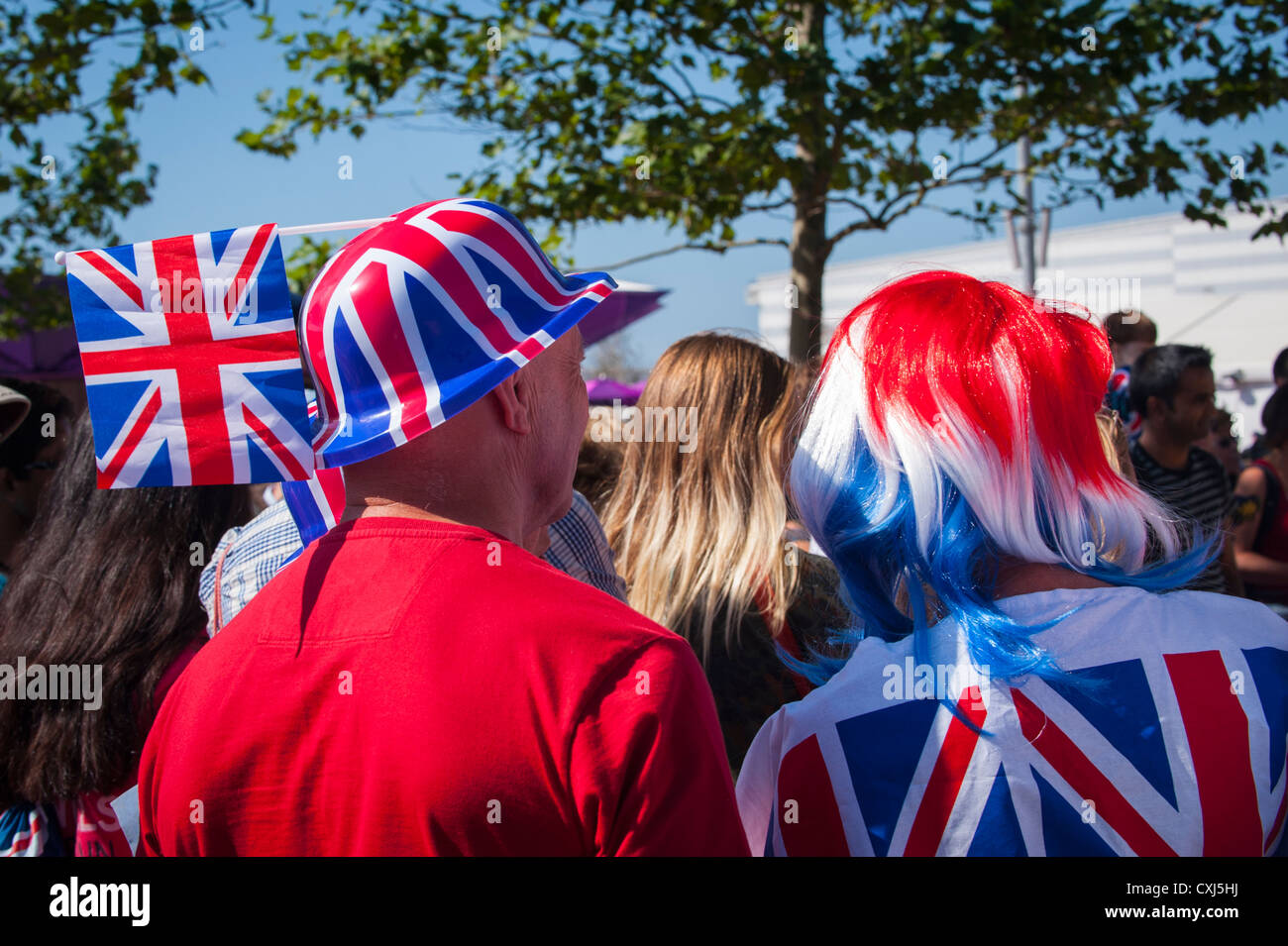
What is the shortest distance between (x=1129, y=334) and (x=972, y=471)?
435cm

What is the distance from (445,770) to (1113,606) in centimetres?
80

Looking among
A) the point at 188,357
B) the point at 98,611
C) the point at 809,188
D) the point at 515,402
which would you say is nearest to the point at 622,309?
the point at 809,188

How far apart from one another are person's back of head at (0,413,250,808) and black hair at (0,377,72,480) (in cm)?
54

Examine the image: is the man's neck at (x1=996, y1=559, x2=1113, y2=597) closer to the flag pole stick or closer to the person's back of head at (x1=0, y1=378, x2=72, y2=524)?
the flag pole stick

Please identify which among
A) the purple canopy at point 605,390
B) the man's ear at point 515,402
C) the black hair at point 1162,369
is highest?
the man's ear at point 515,402

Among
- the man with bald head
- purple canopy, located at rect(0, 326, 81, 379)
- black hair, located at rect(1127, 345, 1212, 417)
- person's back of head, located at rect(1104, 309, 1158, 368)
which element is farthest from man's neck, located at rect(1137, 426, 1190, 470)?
purple canopy, located at rect(0, 326, 81, 379)

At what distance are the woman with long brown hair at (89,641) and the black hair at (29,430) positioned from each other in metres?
0.58

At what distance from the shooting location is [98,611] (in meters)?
2.04

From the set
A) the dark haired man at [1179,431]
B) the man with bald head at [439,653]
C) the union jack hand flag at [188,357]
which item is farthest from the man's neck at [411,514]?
the dark haired man at [1179,431]

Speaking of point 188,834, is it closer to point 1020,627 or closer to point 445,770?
point 445,770

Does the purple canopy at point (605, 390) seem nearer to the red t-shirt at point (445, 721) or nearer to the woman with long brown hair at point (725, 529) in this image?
the woman with long brown hair at point (725, 529)

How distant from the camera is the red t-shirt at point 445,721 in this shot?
1.01 metres

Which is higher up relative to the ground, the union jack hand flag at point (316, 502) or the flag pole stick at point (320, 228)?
the flag pole stick at point (320, 228)
